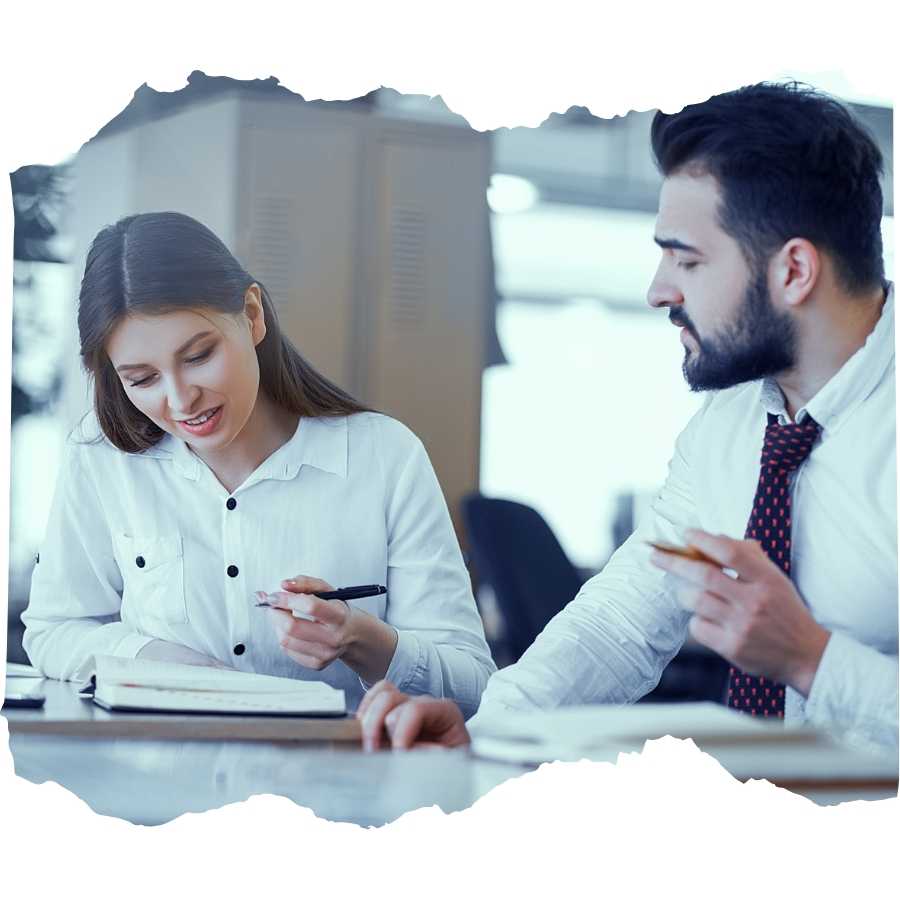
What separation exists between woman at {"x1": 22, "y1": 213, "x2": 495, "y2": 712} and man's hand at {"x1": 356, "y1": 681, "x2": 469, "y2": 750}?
0.33 metres

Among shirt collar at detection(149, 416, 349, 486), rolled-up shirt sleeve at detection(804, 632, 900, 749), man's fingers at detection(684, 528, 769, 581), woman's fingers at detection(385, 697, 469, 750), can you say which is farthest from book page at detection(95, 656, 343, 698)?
rolled-up shirt sleeve at detection(804, 632, 900, 749)

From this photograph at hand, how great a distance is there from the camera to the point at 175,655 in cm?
208

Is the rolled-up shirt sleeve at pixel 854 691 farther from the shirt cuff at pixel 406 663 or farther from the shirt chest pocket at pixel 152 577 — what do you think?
the shirt chest pocket at pixel 152 577

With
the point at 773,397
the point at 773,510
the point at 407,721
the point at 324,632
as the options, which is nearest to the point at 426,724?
the point at 407,721

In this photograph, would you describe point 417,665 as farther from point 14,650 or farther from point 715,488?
point 14,650

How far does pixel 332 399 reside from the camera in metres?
2.23

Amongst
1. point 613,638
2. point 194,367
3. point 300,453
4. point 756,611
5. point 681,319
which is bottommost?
point 613,638

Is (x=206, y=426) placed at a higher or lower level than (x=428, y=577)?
higher

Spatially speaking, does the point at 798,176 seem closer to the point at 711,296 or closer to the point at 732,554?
the point at 711,296

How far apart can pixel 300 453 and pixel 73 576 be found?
43 cm

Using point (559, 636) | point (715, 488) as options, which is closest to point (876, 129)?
point (715, 488)

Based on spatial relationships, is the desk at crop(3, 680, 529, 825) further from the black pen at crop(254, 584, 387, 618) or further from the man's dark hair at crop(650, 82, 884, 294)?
the man's dark hair at crop(650, 82, 884, 294)

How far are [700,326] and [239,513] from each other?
0.80 metres

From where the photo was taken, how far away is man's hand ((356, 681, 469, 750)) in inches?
65.5
